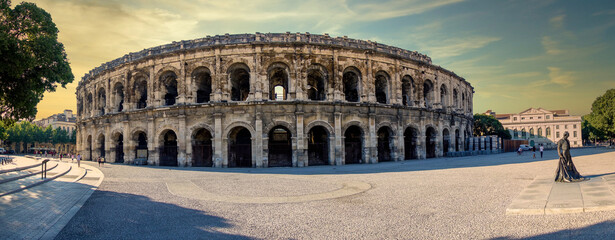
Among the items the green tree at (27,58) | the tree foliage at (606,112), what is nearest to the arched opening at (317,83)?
the green tree at (27,58)

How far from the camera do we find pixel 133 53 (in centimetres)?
2628

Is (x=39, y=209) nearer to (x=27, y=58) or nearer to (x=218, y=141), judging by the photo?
(x=27, y=58)

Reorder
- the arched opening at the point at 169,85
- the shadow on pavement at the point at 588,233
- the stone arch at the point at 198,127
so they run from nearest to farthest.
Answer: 1. the shadow on pavement at the point at 588,233
2. the stone arch at the point at 198,127
3. the arched opening at the point at 169,85

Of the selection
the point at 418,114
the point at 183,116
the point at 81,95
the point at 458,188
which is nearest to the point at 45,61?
the point at 183,116

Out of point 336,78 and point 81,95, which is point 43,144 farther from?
point 336,78

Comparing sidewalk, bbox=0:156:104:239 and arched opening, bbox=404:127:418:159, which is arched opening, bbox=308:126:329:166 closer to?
arched opening, bbox=404:127:418:159

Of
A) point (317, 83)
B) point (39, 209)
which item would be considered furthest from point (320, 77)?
point (39, 209)

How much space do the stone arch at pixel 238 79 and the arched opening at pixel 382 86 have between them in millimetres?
11089

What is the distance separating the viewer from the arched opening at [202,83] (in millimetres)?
23781

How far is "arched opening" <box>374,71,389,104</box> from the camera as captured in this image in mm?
25953

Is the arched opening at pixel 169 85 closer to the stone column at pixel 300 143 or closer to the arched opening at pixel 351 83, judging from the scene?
the stone column at pixel 300 143

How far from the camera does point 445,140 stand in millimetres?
32031

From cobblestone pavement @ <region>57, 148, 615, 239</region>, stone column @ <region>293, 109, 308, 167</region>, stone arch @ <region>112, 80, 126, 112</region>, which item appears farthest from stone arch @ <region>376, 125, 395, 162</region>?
stone arch @ <region>112, 80, 126, 112</region>

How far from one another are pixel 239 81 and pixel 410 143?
54.1 feet
